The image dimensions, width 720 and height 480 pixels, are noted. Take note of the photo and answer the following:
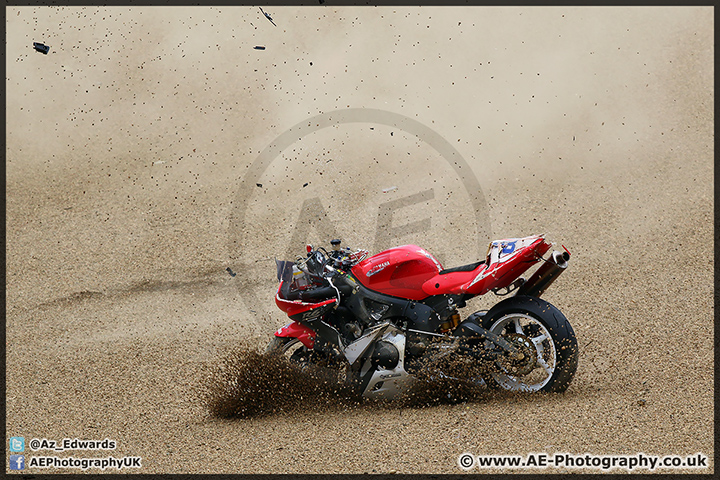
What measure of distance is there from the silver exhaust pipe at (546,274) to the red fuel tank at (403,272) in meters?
0.76

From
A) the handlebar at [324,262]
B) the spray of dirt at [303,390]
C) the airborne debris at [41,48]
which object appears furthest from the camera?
the airborne debris at [41,48]

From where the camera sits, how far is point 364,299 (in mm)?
5984

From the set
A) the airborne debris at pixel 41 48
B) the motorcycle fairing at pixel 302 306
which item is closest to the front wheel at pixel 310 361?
the motorcycle fairing at pixel 302 306

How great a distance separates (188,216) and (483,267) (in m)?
6.81

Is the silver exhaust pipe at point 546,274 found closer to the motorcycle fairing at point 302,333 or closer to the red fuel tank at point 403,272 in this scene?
the red fuel tank at point 403,272

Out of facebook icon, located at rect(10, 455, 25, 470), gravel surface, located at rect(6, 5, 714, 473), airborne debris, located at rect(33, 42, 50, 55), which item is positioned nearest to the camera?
facebook icon, located at rect(10, 455, 25, 470)

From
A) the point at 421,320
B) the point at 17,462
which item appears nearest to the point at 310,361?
the point at 421,320

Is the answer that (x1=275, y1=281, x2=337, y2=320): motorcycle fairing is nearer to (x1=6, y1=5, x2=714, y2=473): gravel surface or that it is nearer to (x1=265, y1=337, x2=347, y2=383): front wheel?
(x1=265, y1=337, x2=347, y2=383): front wheel

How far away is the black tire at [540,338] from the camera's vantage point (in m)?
5.33

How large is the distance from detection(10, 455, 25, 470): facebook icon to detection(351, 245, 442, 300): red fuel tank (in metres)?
3.05

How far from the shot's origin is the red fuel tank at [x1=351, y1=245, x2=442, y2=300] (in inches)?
231

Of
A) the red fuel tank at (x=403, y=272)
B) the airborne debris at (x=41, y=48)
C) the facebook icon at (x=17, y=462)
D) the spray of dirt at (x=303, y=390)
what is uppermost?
the airborne debris at (x=41, y=48)

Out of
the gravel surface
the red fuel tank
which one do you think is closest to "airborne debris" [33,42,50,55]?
the gravel surface

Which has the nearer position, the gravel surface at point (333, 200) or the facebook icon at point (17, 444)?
the gravel surface at point (333, 200)
